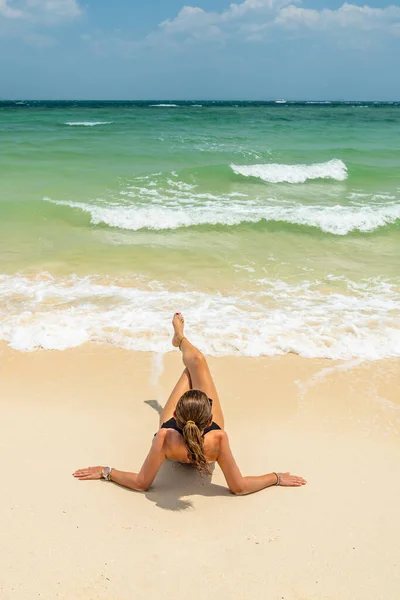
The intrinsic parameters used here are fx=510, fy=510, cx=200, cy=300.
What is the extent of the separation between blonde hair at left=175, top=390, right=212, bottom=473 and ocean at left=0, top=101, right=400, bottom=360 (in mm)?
2374

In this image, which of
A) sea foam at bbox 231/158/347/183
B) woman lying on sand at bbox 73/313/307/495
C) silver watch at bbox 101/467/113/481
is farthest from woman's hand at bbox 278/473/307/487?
sea foam at bbox 231/158/347/183

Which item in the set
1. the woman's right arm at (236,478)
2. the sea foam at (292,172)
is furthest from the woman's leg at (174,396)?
the sea foam at (292,172)

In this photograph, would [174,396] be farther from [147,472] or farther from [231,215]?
[231,215]

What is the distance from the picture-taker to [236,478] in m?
3.34

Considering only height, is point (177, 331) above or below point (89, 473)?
above

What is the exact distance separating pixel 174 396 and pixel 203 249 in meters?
5.94

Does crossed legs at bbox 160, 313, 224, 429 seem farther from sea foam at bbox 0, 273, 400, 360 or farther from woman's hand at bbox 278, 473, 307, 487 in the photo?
sea foam at bbox 0, 273, 400, 360

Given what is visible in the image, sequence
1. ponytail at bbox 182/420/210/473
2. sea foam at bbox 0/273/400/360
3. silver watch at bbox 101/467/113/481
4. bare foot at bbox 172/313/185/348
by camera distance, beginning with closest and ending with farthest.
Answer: ponytail at bbox 182/420/210/473 < silver watch at bbox 101/467/113/481 < bare foot at bbox 172/313/185/348 < sea foam at bbox 0/273/400/360

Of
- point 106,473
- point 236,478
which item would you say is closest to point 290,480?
point 236,478

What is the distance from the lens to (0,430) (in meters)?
4.05

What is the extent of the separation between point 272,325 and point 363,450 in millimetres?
2348

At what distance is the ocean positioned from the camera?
6.01 metres

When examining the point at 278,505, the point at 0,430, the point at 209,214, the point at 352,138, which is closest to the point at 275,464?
the point at 278,505

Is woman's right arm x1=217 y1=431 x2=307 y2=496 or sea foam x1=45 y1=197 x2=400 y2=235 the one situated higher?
sea foam x1=45 y1=197 x2=400 y2=235
